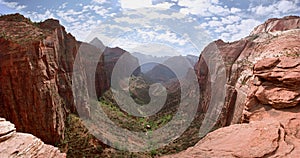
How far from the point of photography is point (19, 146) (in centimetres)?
1017

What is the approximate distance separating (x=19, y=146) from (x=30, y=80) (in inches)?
950

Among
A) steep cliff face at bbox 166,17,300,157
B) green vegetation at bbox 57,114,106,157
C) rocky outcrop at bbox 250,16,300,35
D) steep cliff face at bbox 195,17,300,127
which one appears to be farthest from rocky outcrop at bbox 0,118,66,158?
rocky outcrop at bbox 250,16,300,35

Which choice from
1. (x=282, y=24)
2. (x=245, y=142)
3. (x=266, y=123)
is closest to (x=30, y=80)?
(x=245, y=142)

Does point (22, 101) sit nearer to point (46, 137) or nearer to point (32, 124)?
point (32, 124)

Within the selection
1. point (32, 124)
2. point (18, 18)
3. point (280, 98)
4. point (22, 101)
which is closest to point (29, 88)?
point (22, 101)

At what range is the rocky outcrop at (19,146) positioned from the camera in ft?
31.7

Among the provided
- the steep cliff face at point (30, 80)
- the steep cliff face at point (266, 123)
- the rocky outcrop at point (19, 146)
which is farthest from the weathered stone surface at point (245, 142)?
the steep cliff face at point (30, 80)

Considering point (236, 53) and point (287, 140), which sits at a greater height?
point (287, 140)

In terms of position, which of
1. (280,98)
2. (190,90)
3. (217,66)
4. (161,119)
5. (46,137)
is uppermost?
(280,98)

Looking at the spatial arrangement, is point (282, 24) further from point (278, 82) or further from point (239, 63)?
point (278, 82)

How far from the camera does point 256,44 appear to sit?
135 feet

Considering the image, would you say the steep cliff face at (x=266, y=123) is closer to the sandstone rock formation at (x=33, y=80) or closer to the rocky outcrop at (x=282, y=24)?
the sandstone rock formation at (x=33, y=80)

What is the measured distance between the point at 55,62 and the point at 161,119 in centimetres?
3422

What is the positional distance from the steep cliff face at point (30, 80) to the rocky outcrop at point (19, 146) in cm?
2206
